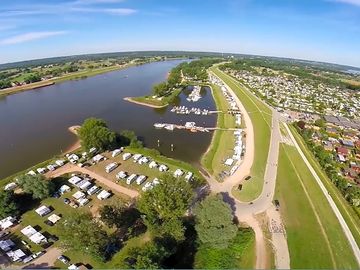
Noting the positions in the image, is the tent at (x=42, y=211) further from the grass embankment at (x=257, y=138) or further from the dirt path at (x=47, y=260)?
the grass embankment at (x=257, y=138)

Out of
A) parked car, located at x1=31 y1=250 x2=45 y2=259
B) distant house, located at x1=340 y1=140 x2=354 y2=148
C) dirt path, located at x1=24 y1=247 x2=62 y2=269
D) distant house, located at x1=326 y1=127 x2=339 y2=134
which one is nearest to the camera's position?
dirt path, located at x1=24 y1=247 x2=62 y2=269

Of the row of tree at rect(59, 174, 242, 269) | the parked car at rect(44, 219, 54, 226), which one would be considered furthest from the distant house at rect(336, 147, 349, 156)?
the parked car at rect(44, 219, 54, 226)

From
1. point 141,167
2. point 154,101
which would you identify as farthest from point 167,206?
point 154,101

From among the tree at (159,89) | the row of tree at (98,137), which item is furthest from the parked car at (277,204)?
the tree at (159,89)

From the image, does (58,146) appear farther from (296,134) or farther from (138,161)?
(296,134)

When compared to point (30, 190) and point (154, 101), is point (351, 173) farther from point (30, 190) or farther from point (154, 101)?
point (154, 101)

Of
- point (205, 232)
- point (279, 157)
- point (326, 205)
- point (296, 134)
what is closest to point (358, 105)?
point (296, 134)

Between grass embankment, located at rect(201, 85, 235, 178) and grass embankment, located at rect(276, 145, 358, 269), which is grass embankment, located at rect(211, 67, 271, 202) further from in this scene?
grass embankment, located at rect(201, 85, 235, 178)
